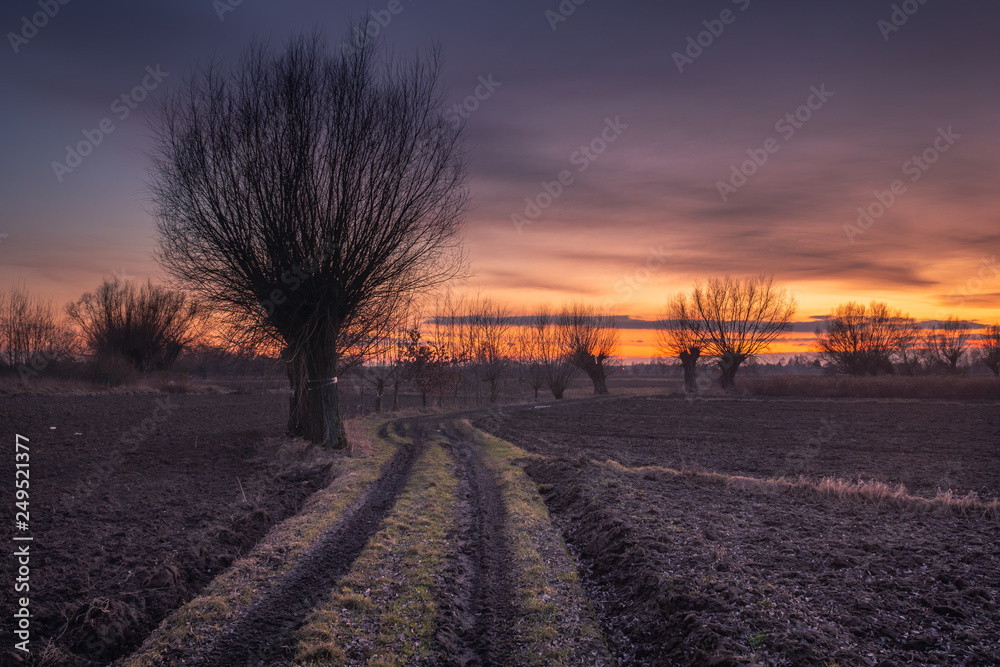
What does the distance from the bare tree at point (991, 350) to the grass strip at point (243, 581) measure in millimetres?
86649

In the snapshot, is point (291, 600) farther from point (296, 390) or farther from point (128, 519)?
point (296, 390)

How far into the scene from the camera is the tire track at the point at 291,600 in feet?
15.4

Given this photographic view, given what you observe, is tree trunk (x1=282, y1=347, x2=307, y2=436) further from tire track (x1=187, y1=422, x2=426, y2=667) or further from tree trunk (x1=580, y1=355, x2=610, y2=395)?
tree trunk (x1=580, y1=355, x2=610, y2=395)

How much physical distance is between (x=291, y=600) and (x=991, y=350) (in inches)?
3556

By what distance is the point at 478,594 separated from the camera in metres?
6.11

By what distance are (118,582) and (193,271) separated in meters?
12.0

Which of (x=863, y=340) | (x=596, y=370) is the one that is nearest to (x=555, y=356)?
(x=596, y=370)

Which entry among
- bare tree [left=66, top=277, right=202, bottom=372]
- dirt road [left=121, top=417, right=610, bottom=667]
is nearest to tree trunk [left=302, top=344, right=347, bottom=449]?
dirt road [left=121, top=417, right=610, bottom=667]

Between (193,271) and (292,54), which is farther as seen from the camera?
(193,271)

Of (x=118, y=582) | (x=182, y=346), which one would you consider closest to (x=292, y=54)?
(x=118, y=582)

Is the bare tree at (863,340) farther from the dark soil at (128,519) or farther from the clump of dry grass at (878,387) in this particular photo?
the dark soil at (128,519)

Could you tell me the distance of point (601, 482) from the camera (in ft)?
36.7

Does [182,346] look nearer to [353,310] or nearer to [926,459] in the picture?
[353,310]

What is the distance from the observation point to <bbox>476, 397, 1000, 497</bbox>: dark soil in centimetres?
1441
